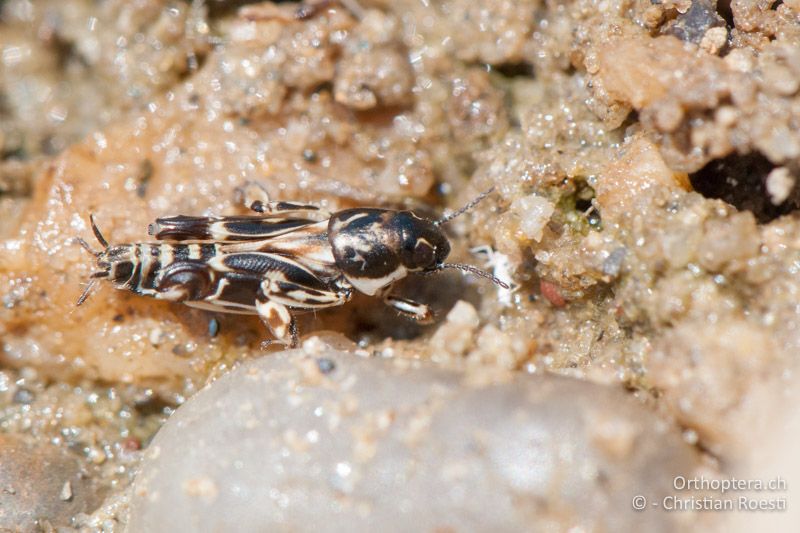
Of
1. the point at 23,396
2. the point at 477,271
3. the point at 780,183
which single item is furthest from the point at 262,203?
the point at 780,183

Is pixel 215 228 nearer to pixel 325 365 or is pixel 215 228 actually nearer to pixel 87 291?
pixel 87 291

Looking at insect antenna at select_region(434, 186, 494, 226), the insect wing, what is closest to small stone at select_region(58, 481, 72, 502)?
the insect wing

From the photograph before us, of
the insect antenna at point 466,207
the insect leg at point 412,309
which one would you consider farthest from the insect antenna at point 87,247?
the insect antenna at point 466,207

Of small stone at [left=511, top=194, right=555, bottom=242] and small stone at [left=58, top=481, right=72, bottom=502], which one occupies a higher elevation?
small stone at [left=511, top=194, right=555, bottom=242]

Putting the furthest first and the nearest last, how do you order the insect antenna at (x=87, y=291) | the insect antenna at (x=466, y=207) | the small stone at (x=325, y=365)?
the insect antenna at (x=466, y=207), the insect antenna at (x=87, y=291), the small stone at (x=325, y=365)

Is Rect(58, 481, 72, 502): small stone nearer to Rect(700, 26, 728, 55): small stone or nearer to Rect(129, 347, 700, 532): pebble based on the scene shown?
Rect(129, 347, 700, 532): pebble

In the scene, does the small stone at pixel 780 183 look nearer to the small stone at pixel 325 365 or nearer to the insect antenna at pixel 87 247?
the small stone at pixel 325 365

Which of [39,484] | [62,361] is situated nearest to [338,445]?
[39,484]
